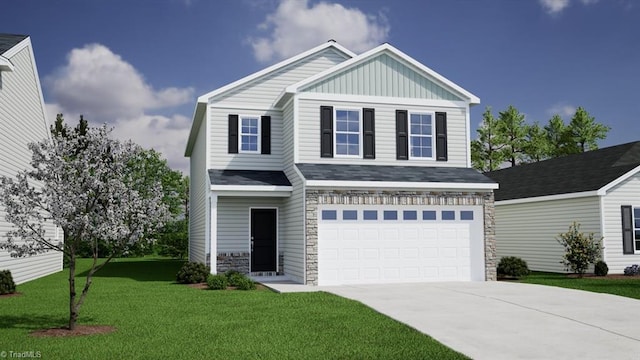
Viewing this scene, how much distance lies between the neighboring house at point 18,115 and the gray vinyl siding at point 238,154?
6253 mm

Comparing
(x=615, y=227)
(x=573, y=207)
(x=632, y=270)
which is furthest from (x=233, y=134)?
(x=632, y=270)

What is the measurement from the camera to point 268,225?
20.5 meters

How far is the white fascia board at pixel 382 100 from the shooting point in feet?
62.5

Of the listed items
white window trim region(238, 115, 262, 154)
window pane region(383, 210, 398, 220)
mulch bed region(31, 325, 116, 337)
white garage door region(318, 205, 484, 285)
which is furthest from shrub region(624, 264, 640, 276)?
mulch bed region(31, 325, 116, 337)

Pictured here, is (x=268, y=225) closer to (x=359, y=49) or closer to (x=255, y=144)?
(x=255, y=144)

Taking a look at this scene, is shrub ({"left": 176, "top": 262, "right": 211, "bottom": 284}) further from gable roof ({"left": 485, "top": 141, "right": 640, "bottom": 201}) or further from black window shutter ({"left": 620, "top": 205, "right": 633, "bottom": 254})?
black window shutter ({"left": 620, "top": 205, "right": 633, "bottom": 254})

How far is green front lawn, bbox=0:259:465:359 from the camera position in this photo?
8172 millimetres

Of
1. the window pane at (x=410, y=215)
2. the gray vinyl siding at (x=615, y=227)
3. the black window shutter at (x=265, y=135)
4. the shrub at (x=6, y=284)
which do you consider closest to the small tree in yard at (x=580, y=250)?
the gray vinyl siding at (x=615, y=227)

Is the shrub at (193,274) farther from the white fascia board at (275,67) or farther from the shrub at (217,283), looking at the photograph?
the white fascia board at (275,67)

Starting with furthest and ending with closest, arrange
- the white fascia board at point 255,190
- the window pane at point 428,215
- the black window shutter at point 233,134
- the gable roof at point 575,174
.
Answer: the gable roof at point 575,174, the black window shutter at point 233,134, the white fascia board at point 255,190, the window pane at point 428,215

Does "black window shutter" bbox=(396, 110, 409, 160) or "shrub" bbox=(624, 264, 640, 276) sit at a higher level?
"black window shutter" bbox=(396, 110, 409, 160)

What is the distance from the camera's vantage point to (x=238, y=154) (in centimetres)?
2058

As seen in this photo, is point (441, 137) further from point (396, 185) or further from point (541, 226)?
point (541, 226)

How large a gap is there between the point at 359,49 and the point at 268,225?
8.17 m
